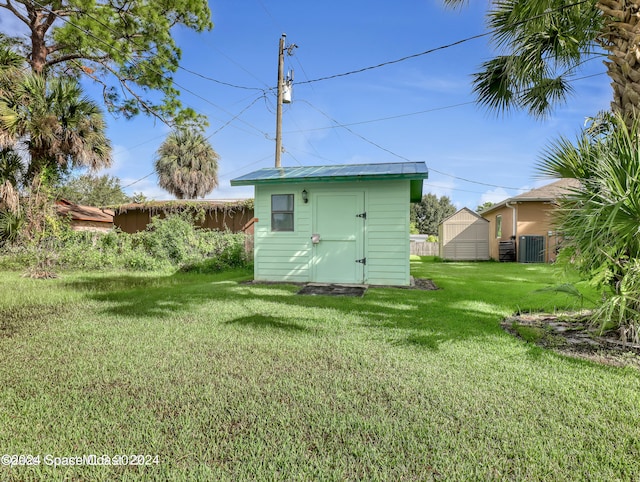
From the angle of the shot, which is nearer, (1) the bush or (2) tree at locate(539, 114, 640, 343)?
(2) tree at locate(539, 114, 640, 343)

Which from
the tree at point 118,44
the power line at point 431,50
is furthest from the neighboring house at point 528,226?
the tree at point 118,44

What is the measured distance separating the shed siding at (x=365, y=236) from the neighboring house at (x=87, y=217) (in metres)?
10.6

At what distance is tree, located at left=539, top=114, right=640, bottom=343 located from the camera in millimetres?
3246

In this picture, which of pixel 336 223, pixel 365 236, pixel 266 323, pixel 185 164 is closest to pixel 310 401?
pixel 266 323

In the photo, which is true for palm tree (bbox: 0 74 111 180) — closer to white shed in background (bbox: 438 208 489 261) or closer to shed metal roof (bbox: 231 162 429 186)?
shed metal roof (bbox: 231 162 429 186)

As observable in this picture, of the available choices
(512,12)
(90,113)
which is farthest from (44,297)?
(512,12)

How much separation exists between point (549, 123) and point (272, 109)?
943cm

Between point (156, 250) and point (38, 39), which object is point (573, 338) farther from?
point (38, 39)

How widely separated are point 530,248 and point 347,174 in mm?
11351

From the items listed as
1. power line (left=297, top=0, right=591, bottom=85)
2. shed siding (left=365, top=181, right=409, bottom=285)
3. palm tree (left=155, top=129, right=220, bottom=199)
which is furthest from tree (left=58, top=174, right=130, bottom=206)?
shed siding (left=365, top=181, right=409, bottom=285)

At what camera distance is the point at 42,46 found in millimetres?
11320

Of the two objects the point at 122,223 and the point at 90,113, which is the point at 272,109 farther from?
the point at 122,223

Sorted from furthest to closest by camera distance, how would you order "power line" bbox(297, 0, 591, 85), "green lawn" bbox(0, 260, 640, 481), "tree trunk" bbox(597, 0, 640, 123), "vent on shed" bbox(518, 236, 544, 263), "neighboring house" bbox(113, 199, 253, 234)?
1. "neighboring house" bbox(113, 199, 253, 234)
2. "vent on shed" bbox(518, 236, 544, 263)
3. "power line" bbox(297, 0, 591, 85)
4. "tree trunk" bbox(597, 0, 640, 123)
5. "green lawn" bbox(0, 260, 640, 481)

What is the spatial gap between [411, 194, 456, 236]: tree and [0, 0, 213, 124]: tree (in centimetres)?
3448
